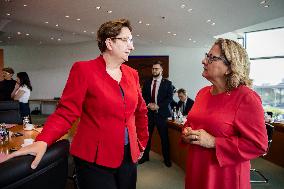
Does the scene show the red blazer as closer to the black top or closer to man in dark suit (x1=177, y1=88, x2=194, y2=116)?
man in dark suit (x1=177, y1=88, x2=194, y2=116)

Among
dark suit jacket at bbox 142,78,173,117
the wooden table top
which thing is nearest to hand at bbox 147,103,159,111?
→ dark suit jacket at bbox 142,78,173,117

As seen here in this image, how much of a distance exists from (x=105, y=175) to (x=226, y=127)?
712 millimetres

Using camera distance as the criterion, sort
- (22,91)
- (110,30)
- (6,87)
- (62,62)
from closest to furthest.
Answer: (110,30) < (22,91) < (6,87) < (62,62)

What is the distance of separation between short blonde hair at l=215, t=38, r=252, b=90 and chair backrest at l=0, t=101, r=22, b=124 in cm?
348

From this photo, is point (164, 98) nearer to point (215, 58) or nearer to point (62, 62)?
point (215, 58)

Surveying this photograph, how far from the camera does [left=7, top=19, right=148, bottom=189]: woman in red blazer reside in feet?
5.23

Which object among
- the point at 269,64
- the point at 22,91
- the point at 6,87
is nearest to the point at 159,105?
the point at 22,91

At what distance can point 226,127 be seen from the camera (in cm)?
153

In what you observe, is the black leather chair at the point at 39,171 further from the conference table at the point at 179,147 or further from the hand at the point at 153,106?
the hand at the point at 153,106

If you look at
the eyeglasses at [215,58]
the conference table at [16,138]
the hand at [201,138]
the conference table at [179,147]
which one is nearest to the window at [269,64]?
the conference table at [179,147]

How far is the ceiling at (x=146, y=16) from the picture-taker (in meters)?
7.09

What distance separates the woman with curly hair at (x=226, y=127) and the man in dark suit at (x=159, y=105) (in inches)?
125

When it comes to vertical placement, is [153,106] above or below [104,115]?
below

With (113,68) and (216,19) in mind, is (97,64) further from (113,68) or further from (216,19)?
(216,19)
